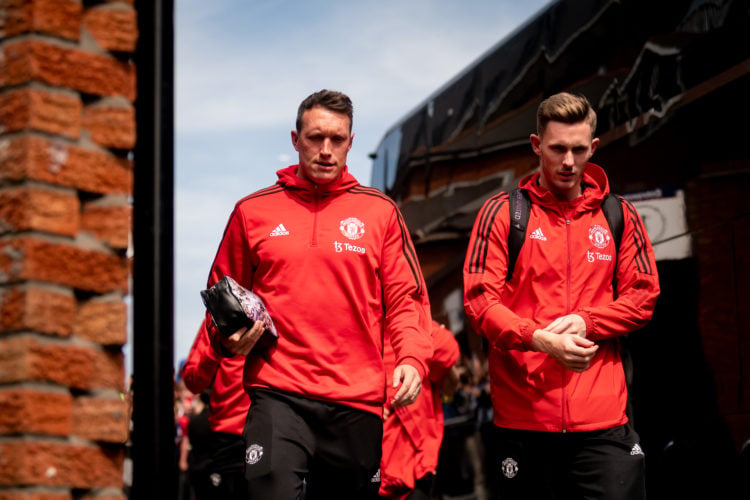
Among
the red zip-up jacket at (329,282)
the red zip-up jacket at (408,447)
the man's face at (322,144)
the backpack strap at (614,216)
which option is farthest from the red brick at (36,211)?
the red zip-up jacket at (408,447)

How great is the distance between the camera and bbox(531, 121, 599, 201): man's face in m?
5.21

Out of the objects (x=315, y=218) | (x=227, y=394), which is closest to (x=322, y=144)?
(x=315, y=218)

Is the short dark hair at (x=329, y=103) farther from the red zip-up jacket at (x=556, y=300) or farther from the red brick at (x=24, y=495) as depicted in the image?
the red brick at (x=24, y=495)

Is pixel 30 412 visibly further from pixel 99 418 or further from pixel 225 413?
pixel 225 413

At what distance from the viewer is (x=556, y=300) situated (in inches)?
198

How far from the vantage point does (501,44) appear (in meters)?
10.9

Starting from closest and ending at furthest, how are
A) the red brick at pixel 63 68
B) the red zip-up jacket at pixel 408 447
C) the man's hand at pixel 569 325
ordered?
the red brick at pixel 63 68 < the man's hand at pixel 569 325 < the red zip-up jacket at pixel 408 447

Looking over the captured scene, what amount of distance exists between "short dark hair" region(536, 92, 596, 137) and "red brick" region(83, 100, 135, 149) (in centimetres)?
314

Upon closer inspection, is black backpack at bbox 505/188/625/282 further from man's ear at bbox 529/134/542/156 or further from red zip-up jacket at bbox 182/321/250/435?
red zip-up jacket at bbox 182/321/250/435

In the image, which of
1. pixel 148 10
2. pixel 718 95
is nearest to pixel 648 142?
pixel 718 95

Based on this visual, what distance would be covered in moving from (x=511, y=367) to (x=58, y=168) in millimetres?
3126

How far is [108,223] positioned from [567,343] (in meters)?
2.78

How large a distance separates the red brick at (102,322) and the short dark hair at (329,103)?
2893 millimetres

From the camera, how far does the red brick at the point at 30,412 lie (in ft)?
7.35
